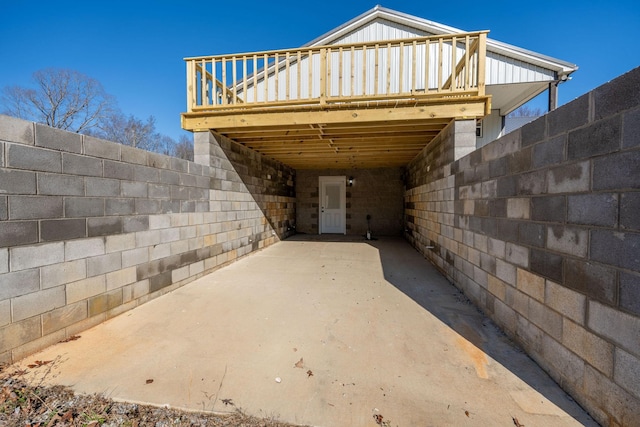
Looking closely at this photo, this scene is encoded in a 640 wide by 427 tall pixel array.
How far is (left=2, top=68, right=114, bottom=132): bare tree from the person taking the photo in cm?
1107

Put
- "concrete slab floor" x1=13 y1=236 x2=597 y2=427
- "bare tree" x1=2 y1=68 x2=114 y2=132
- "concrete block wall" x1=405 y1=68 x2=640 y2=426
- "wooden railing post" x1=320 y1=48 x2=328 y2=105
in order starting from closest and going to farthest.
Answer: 1. "concrete block wall" x1=405 y1=68 x2=640 y2=426
2. "concrete slab floor" x1=13 y1=236 x2=597 y2=427
3. "wooden railing post" x1=320 y1=48 x2=328 y2=105
4. "bare tree" x1=2 y1=68 x2=114 y2=132

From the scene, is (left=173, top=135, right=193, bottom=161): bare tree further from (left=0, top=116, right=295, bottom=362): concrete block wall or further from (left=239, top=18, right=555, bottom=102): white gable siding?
(left=0, top=116, right=295, bottom=362): concrete block wall

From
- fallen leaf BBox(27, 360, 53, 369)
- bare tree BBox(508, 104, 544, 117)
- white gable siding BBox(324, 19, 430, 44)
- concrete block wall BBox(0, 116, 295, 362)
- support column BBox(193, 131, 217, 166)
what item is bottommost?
fallen leaf BBox(27, 360, 53, 369)

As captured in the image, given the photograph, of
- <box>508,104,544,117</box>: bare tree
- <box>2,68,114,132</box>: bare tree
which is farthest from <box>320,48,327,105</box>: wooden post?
<box>508,104,544,117</box>: bare tree

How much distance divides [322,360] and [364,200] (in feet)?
23.5

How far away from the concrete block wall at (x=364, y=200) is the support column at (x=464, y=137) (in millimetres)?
4701

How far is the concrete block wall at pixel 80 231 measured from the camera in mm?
1860

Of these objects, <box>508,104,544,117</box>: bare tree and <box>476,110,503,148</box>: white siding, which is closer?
<box>476,110,503,148</box>: white siding

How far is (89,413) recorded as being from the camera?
1406 mm

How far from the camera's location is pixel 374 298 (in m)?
3.10

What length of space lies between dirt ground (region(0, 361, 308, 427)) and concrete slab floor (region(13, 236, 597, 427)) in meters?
0.05

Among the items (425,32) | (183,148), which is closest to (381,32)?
(425,32)

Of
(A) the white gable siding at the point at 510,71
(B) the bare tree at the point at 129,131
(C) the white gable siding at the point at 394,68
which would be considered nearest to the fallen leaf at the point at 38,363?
(C) the white gable siding at the point at 394,68

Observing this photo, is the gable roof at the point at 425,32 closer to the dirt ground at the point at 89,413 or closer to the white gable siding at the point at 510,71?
the white gable siding at the point at 510,71
